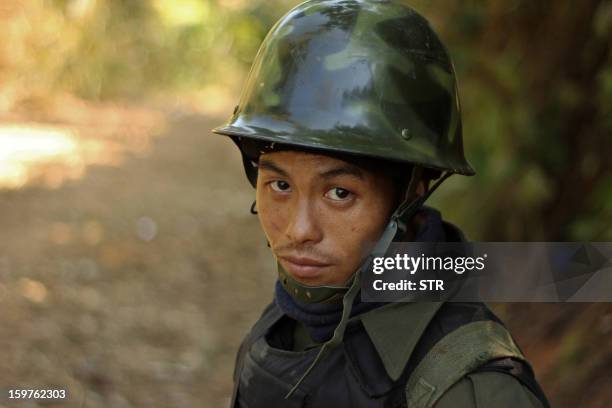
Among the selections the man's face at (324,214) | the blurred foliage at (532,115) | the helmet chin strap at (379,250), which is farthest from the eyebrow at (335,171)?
the blurred foliage at (532,115)

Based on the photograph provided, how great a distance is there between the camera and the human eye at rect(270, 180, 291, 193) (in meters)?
1.86

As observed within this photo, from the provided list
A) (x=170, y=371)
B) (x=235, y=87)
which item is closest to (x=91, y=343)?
(x=170, y=371)

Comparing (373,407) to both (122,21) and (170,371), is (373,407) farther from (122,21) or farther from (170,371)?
(122,21)

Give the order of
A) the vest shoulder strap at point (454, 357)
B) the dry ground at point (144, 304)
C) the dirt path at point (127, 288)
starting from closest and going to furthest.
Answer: the vest shoulder strap at point (454, 357) → the dry ground at point (144, 304) → the dirt path at point (127, 288)

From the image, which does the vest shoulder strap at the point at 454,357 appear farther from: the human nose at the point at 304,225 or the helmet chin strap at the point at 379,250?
the human nose at the point at 304,225

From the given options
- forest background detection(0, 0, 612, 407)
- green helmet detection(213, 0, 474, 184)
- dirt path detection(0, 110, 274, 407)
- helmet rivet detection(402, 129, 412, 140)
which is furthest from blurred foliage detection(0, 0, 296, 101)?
helmet rivet detection(402, 129, 412, 140)

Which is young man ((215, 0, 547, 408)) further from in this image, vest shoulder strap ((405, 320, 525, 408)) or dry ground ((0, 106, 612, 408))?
dry ground ((0, 106, 612, 408))

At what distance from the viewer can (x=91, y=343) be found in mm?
5141

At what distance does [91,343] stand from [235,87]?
17.6 metres

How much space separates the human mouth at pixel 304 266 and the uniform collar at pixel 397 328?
0.48ft

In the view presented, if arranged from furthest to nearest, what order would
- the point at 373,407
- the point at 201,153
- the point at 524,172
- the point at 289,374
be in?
the point at 201,153 < the point at 524,172 < the point at 289,374 < the point at 373,407

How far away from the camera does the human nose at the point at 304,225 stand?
69.2 inches

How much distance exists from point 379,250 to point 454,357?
0.31 meters

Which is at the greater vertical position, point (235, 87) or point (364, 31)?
point (364, 31)
